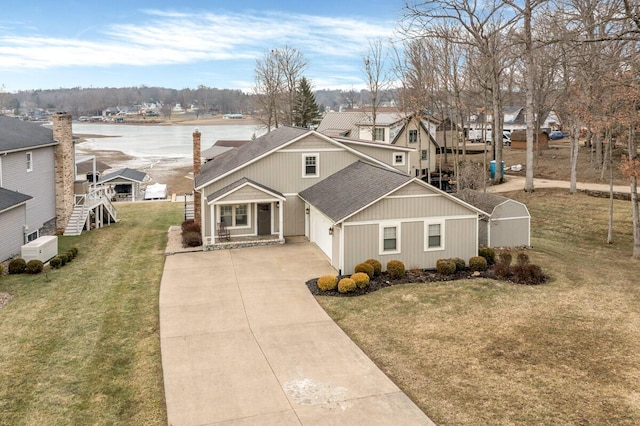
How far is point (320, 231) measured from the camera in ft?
75.9

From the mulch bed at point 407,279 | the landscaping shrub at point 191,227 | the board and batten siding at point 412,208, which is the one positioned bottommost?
the mulch bed at point 407,279

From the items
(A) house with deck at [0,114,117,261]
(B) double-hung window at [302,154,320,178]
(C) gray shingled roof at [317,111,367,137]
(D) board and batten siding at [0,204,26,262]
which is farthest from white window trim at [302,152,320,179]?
(C) gray shingled roof at [317,111,367,137]

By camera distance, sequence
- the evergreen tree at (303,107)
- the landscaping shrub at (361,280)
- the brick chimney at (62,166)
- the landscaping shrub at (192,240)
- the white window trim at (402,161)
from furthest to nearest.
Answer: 1. the evergreen tree at (303,107)
2. the white window trim at (402,161)
3. the brick chimney at (62,166)
4. the landscaping shrub at (192,240)
5. the landscaping shrub at (361,280)

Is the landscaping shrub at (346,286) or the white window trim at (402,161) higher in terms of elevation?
the white window trim at (402,161)

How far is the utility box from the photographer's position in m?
21.0

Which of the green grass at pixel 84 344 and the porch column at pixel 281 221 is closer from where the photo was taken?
the green grass at pixel 84 344

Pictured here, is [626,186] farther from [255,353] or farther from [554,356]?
[255,353]

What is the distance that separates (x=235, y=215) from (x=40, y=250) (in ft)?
27.2

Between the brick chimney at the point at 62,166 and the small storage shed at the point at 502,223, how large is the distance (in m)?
22.3

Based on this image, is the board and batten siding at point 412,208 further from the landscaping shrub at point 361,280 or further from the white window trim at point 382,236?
the landscaping shrub at point 361,280

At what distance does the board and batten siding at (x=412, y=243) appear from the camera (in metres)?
19.3

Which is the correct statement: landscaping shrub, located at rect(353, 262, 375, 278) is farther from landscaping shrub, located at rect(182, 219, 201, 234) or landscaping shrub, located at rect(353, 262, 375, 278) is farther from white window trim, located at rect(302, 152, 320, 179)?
landscaping shrub, located at rect(182, 219, 201, 234)

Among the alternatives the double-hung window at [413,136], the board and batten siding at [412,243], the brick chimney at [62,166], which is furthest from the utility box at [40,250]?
the double-hung window at [413,136]

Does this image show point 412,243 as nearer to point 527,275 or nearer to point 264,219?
point 527,275
